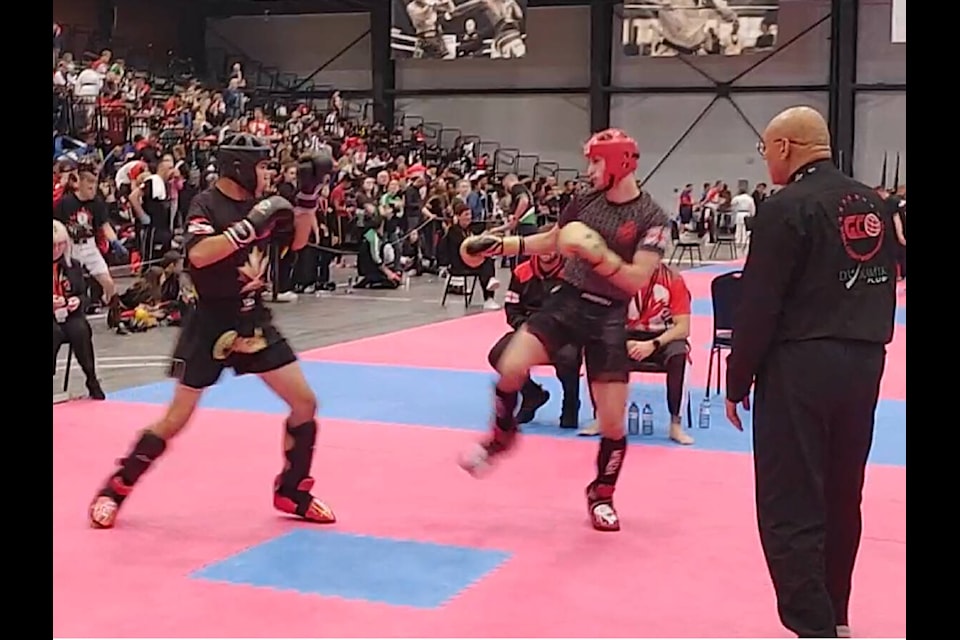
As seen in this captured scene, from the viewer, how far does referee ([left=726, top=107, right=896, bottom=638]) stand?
3371mm

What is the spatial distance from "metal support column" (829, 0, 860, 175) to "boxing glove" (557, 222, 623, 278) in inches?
808

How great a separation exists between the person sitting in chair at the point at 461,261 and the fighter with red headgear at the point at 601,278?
798 cm

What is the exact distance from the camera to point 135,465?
16.2ft

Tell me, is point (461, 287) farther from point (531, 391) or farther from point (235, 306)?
point (235, 306)

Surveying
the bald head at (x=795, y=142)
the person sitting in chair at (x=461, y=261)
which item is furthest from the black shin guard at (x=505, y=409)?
the person sitting in chair at (x=461, y=261)

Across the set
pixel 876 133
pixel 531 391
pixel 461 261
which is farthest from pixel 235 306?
pixel 876 133

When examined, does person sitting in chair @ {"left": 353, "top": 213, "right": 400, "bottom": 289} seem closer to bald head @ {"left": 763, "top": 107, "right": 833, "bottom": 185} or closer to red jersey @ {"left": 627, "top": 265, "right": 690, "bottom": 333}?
red jersey @ {"left": 627, "top": 265, "right": 690, "bottom": 333}

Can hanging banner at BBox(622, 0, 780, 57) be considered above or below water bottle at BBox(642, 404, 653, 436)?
above

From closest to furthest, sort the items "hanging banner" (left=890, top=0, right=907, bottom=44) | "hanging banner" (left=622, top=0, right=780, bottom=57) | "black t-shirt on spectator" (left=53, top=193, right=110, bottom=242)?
"hanging banner" (left=890, top=0, right=907, bottom=44) < "black t-shirt on spectator" (left=53, top=193, right=110, bottom=242) < "hanging banner" (left=622, top=0, right=780, bottom=57)

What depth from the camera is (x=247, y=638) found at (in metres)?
3.74

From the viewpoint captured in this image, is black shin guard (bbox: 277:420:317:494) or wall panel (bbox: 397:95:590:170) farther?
wall panel (bbox: 397:95:590:170)

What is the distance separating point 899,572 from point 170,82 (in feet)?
69.0

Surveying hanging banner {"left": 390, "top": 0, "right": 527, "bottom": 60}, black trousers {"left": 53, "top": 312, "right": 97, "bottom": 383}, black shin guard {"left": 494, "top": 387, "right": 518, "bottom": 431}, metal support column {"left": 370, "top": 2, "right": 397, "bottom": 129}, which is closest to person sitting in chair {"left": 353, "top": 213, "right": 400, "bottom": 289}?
hanging banner {"left": 390, "top": 0, "right": 527, "bottom": 60}

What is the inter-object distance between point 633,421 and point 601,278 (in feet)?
7.82
